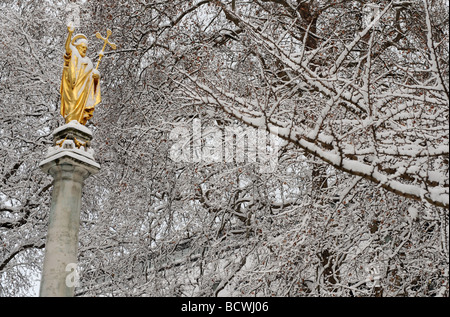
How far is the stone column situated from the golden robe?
0.32 m

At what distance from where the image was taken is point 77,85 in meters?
8.38

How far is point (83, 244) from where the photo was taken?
39.5 ft

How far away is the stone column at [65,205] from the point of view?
7.11 meters

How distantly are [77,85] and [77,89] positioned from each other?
0.22ft

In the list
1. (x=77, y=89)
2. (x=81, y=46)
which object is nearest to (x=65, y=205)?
(x=77, y=89)

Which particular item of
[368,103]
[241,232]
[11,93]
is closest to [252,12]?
[241,232]

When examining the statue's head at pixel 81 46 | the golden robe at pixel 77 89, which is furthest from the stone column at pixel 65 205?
the statue's head at pixel 81 46

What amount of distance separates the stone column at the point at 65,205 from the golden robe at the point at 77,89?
32 centimetres

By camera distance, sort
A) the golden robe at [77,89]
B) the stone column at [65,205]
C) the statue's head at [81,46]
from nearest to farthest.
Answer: the stone column at [65,205] → the golden robe at [77,89] → the statue's head at [81,46]

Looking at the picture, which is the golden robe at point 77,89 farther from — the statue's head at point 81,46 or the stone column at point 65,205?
the stone column at point 65,205

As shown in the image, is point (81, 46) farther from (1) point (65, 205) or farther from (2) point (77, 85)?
(1) point (65, 205)

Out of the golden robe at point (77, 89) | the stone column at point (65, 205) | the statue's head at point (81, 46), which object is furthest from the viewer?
the statue's head at point (81, 46)

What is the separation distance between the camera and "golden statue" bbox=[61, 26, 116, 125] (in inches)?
326
